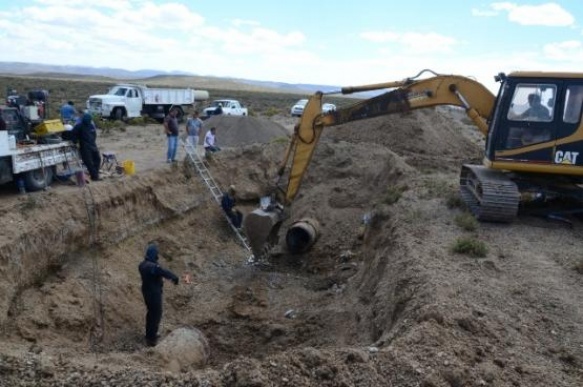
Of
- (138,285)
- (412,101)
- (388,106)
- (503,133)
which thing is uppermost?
(412,101)

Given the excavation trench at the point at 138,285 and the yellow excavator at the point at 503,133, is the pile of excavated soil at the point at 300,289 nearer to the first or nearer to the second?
the excavation trench at the point at 138,285

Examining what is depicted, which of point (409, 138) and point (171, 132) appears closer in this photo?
point (171, 132)

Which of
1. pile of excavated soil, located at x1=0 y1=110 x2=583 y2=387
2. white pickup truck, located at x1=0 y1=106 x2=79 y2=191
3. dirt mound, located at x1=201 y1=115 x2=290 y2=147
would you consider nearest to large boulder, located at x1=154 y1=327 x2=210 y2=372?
pile of excavated soil, located at x1=0 y1=110 x2=583 y2=387

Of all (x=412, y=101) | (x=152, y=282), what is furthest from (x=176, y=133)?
(x=152, y=282)

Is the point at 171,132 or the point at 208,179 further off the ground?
the point at 171,132

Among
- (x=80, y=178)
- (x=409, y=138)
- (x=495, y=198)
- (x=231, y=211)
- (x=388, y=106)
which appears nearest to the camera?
(x=495, y=198)

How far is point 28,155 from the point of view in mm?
13648

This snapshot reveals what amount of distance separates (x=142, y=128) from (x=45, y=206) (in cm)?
2027

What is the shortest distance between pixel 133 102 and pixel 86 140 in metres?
21.5

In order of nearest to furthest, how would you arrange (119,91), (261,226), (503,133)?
(503,133), (261,226), (119,91)

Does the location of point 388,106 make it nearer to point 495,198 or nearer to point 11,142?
point 495,198

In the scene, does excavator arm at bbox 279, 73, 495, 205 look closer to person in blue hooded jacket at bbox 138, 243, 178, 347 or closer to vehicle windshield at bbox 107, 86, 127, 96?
person in blue hooded jacket at bbox 138, 243, 178, 347

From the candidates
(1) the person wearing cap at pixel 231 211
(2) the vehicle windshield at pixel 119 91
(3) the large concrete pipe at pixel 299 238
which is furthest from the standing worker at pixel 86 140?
(2) the vehicle windshield at pixel 119 91

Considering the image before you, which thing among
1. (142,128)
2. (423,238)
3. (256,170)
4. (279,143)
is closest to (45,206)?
(423,238)
